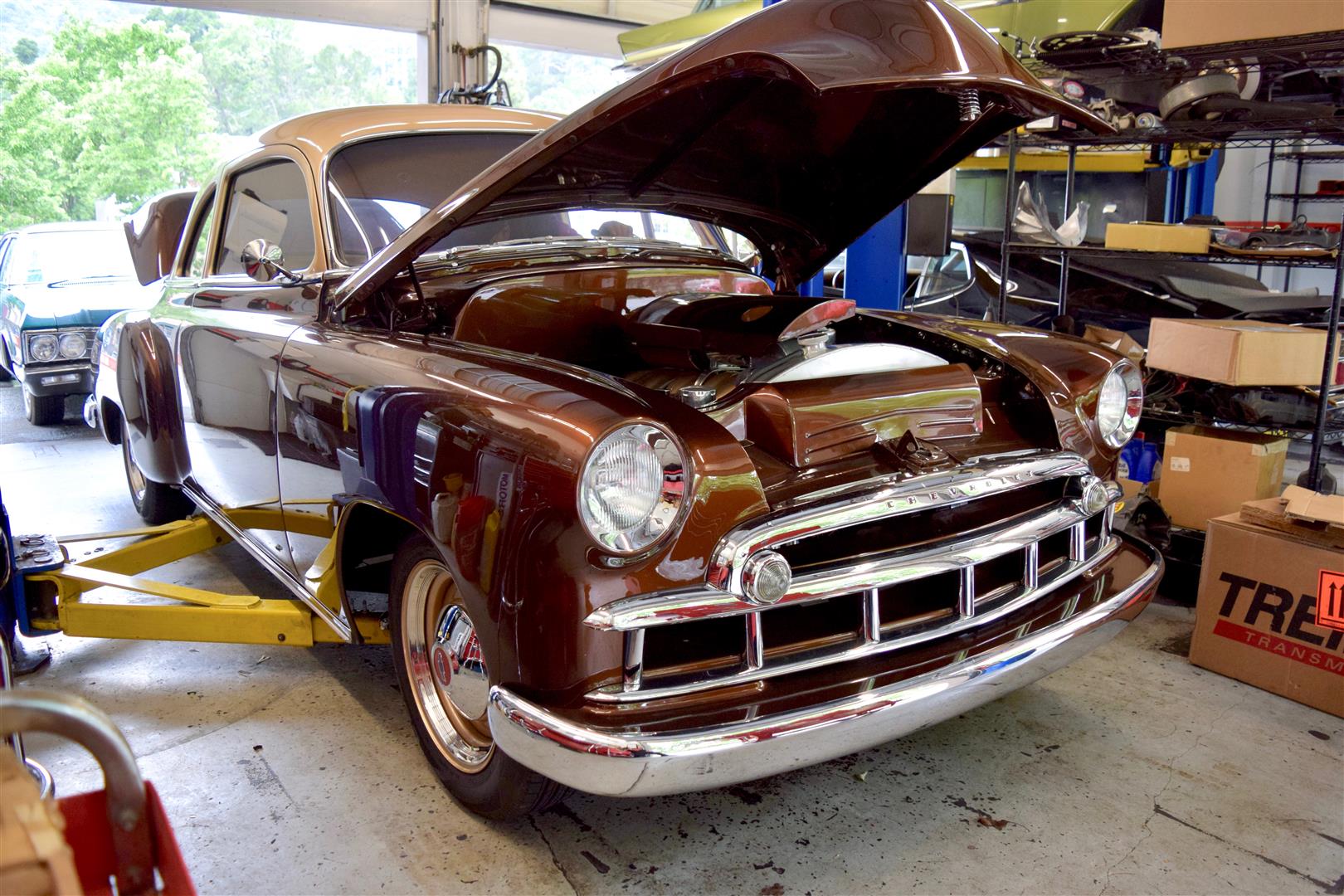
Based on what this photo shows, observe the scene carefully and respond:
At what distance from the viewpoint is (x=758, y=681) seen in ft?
5.56

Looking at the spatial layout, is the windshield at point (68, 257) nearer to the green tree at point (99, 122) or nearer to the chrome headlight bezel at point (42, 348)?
the chrome headlight bezel at point (42, 348)

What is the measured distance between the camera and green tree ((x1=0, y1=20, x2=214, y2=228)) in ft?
28.2

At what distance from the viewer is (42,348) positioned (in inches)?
255

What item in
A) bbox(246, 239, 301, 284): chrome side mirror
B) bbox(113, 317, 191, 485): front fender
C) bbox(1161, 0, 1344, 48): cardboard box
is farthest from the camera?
bbox(113, 317, 191, 485): front fender

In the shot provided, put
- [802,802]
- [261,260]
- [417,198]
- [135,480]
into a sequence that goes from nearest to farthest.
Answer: [802,802]
[261,260]
[417,198]
[135,480]

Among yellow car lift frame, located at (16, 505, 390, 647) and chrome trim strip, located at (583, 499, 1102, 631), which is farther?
yellow car lift frame, located at (16, 505, 390, 647)

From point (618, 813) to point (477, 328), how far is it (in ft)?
3.78

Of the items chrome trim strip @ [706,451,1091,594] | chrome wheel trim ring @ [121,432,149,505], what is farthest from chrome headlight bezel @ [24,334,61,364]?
chrome trim strip @ [706,451,1091,594]

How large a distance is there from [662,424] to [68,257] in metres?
7.26

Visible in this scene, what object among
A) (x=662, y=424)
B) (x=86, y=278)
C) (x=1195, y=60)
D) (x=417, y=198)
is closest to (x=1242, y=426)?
(x=1195, y=60)

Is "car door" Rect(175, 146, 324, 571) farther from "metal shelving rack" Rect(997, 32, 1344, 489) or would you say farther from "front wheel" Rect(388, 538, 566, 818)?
"metal shelving rack" Rect(997, 32, 1344, 489)

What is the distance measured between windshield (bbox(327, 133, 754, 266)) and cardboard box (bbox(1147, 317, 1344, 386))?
2005mm

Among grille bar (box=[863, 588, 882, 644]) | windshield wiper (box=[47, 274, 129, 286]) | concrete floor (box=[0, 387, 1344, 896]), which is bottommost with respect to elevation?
concrete floor (box=[0, 387, 1344, 896])

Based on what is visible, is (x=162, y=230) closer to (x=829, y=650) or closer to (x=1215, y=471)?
(x=829, y=650)
